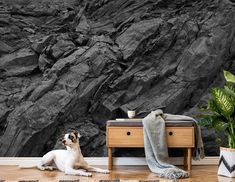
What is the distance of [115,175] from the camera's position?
4.13 metres

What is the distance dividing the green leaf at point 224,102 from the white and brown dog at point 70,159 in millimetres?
1347

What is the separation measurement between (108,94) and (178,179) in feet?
5.16

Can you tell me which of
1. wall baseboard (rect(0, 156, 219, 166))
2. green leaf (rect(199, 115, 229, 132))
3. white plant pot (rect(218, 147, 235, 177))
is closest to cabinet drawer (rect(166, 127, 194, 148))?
green leaf (rect(199, 115, 229, 132))

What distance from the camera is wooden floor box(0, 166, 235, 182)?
3904 mm

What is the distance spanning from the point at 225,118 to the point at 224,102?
0.26 meters

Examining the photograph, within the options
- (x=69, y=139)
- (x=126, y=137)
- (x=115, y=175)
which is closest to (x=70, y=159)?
(x=69, y=139)

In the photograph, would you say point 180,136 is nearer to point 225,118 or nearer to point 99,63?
point 225,118

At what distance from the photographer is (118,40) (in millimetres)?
5191

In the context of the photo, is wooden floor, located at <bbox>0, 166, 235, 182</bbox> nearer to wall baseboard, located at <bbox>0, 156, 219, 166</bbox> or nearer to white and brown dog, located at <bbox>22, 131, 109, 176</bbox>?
white and brown dog, located at <bbox>22, 131, 109, 176</bbox>

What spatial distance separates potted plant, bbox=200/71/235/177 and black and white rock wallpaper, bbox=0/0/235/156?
2.65 feet

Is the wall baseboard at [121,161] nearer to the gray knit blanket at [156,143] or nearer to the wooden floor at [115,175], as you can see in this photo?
the wooden floor at [115,175]

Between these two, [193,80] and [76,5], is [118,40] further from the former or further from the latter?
[193,80]

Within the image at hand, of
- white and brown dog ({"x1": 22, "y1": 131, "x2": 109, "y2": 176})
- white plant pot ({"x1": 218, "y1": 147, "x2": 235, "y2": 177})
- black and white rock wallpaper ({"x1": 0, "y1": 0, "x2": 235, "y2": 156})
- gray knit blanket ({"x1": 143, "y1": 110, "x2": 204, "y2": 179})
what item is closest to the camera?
white plant pot ({"x1": 218, "y1": 147, "x2": 235, "y2": 177})

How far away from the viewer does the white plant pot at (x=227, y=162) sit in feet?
13.2
